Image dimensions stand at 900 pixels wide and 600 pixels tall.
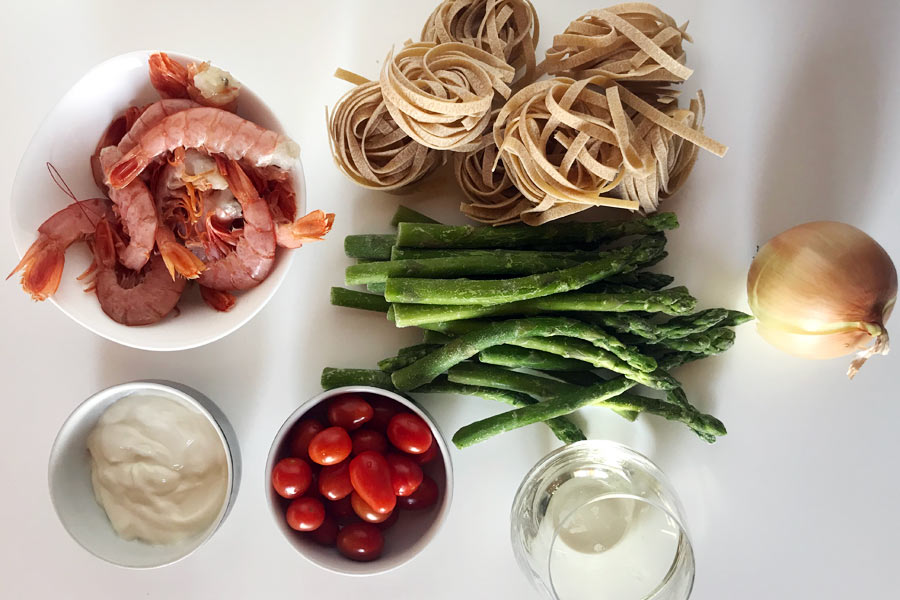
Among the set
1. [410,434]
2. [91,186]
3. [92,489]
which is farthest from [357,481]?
[91,186]

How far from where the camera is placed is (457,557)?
1.38 m

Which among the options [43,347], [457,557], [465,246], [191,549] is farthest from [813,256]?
[43,347]

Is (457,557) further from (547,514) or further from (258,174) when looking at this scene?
(258,174)

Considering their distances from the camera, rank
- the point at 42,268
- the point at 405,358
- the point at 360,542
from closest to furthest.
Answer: the point at 42,268 → the point at 360,542 → the point at 405,358

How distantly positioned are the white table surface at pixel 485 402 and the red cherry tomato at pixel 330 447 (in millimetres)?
212

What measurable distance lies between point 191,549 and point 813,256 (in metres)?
1.31

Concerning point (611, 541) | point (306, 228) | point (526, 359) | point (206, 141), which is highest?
point (206, 141)

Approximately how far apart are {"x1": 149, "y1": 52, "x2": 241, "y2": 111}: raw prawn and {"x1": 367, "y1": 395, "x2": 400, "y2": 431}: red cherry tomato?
2.14 feet

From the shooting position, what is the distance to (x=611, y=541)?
1.21 metres

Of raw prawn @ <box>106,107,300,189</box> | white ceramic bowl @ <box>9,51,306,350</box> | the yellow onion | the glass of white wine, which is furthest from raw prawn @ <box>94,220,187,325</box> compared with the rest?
the yellow onion

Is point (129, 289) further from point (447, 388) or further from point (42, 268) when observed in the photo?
point (447, 388)

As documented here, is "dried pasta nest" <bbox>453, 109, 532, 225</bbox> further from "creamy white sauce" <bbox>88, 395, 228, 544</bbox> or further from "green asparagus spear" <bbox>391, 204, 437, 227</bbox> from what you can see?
"creamy white sauce" <bbox>88, 395, 228, 544</bbox>

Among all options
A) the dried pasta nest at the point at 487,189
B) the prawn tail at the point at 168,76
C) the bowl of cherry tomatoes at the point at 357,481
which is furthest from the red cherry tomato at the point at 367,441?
the prawn tail at the point at 168,76

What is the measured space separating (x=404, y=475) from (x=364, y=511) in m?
0.10
